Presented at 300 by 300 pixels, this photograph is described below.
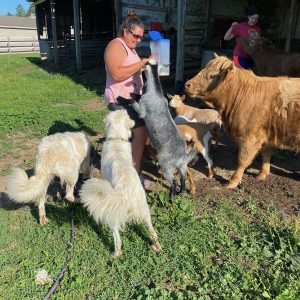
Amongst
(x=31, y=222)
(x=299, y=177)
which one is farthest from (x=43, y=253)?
(x=299, y=177)

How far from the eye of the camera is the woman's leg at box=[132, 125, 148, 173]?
4.41 m

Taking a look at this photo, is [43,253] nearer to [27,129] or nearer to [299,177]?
[299,177]

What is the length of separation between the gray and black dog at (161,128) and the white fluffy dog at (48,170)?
3.06 feet

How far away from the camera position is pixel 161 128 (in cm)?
420

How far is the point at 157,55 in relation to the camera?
4.76m

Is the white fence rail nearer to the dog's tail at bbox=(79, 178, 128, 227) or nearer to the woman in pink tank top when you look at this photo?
the woman in pink tank top

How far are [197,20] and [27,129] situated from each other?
7.19 m

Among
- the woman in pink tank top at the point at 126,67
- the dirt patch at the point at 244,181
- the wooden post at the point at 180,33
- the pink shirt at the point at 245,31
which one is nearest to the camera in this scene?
the woman in pink tank top at the point at 126,67

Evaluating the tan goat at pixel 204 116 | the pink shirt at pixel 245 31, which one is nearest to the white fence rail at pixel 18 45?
the pink shirt at pixel 245 31

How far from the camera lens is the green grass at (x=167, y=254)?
305 centimetres

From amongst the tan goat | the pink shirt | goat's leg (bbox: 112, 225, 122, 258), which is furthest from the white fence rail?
goat's leg (bbox: 112, 225, 122, 258)

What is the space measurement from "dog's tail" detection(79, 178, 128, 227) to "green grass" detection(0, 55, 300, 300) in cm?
63

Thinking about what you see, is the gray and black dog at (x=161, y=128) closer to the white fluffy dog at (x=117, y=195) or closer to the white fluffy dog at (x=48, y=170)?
the white fluffy dog at (x=117, y=195)

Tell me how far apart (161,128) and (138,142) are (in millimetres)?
429
